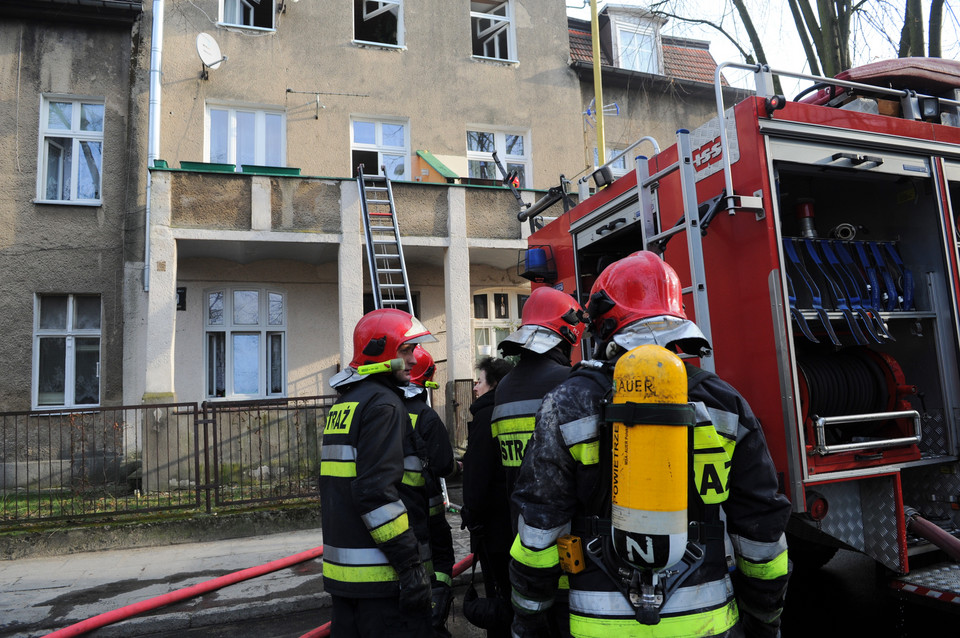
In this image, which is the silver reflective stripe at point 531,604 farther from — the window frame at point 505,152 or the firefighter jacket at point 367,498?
the window frame at point 505,152

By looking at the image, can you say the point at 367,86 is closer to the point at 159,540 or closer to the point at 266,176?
the point at 266,176

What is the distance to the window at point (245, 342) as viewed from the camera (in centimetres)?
1120

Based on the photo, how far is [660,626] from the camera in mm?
1856

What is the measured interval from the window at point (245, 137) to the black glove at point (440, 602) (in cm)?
1011

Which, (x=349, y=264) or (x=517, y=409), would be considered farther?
(x=349, y=264)

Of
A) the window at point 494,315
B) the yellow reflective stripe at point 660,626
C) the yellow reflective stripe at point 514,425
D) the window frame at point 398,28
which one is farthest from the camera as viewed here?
the window at point 494,315

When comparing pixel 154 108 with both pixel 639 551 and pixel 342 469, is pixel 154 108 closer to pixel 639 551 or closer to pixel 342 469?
pixel 342 469

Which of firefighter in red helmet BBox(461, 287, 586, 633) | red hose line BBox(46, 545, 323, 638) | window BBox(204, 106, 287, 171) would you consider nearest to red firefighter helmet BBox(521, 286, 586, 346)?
firefighter in red helmet BBox(461, 287, 586, 633)

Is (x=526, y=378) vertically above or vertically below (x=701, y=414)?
above

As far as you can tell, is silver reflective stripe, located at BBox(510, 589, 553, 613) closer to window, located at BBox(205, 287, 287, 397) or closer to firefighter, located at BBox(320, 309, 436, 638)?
firefighter, located at BBox(320, 309, 436, 638)

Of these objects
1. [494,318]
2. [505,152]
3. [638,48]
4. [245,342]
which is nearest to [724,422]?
[245,342]

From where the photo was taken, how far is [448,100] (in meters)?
12.5

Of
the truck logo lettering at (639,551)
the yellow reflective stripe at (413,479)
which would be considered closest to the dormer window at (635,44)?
the yellow reflective stripe at (413,479)

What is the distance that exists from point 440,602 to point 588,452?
140cm
